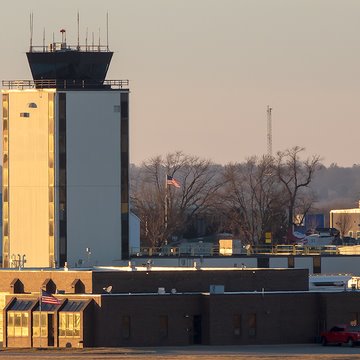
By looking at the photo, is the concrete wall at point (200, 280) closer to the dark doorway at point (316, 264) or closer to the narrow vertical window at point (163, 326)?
the narrow vertical window at point (163, 326)

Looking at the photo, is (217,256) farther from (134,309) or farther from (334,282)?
(134,309)

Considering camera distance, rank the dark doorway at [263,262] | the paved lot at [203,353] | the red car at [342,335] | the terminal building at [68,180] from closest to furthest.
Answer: the paved lot at [203,353] → the red car at [342,335] → the terminal building at [68,180] → the dark doorway at [263,262]

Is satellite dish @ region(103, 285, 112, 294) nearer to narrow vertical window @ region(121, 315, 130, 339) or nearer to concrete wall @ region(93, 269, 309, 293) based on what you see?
concrete wall @ region(93, 269, 309, 293)

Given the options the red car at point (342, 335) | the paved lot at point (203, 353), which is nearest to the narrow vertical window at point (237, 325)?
the paved lot at point (203, 353)

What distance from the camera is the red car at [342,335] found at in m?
110

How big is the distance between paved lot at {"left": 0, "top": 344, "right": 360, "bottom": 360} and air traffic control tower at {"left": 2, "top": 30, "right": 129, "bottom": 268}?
25.2 m

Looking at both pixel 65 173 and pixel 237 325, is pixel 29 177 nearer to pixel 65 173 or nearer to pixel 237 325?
pixel 65 173

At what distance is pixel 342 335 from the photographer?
362 ft

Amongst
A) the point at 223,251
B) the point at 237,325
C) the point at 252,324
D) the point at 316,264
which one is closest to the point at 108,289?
the point at 237,325

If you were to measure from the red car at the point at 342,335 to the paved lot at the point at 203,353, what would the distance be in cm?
90

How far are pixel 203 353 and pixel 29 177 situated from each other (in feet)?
114

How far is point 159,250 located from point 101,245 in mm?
26558

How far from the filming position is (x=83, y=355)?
10225 cm

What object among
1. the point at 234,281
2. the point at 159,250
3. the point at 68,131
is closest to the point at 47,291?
the point at 234,281
